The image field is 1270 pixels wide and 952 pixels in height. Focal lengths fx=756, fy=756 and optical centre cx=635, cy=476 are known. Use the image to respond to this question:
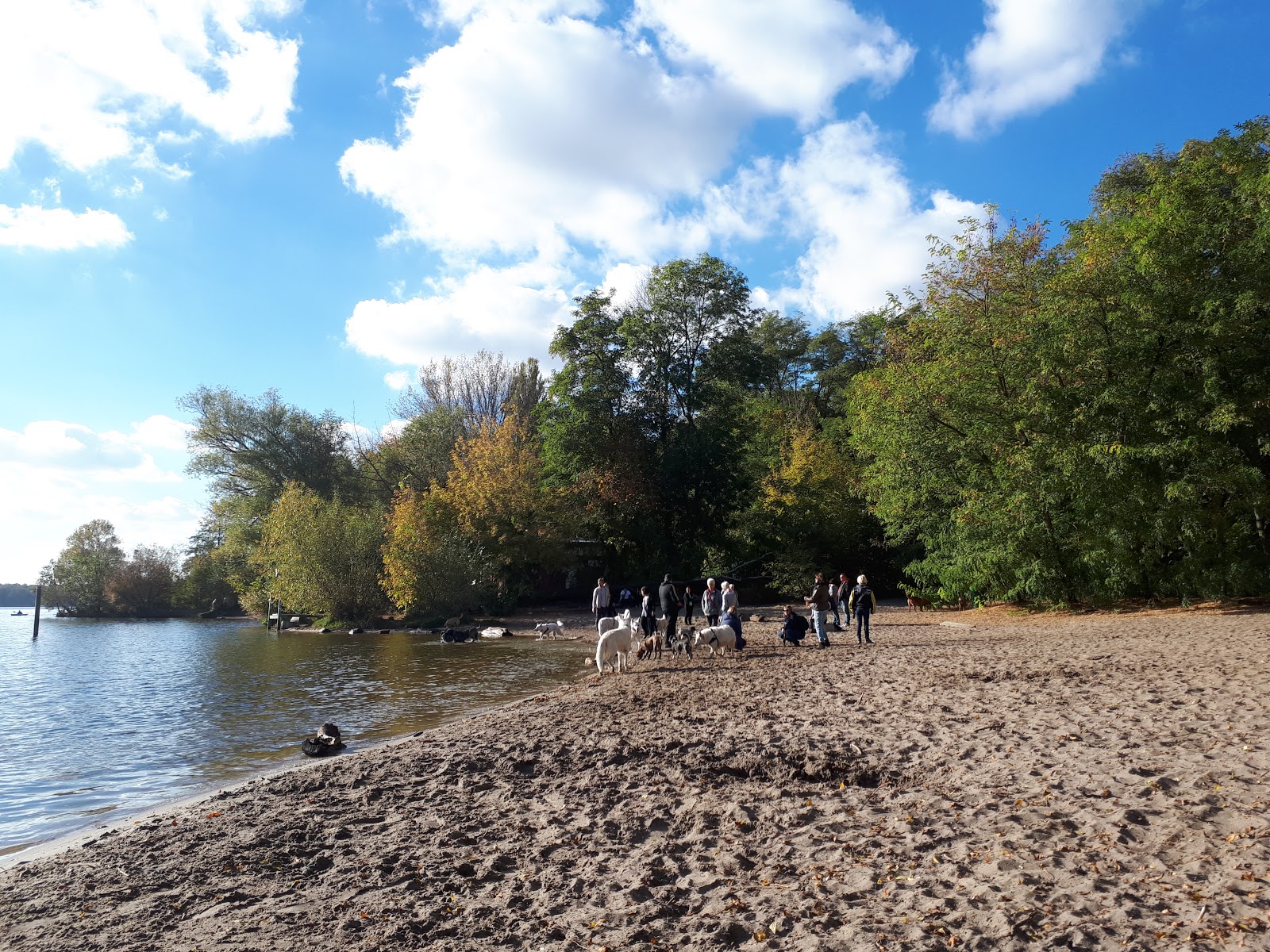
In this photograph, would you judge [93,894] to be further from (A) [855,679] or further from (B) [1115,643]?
(B) [1115,643]

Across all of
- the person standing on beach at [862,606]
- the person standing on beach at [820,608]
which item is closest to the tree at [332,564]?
the person standing on beach at [820,608]

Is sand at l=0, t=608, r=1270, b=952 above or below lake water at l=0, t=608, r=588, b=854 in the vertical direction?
above

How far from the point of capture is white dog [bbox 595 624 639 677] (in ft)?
55.5

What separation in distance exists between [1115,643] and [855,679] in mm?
6713

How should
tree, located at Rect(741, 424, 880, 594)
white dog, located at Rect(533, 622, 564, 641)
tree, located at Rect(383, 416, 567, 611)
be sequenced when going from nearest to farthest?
white dog, located at Rect(533, 622, 564, 641)
tree, located at Rect(383, 416, 567, 611)
tree, located at Rect(741, 424, 880, 594)

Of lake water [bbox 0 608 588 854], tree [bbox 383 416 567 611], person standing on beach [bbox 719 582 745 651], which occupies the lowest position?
lake water [bbox 0 608 588 854]

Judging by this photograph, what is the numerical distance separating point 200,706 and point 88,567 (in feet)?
195

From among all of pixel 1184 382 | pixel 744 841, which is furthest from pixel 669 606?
pixel 1184 382

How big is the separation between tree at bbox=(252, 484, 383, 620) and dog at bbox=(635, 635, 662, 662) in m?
27.3

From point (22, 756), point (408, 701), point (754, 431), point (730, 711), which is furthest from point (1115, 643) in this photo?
point (754, 431)

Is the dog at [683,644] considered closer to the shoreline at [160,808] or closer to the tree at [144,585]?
the shoreline at [160,808]

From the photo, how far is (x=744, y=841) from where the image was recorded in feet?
19.5

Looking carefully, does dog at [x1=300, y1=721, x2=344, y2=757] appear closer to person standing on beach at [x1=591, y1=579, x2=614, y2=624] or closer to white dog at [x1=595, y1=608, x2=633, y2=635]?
white dog at [x1=595, y1=608, x2=633, y2=635]

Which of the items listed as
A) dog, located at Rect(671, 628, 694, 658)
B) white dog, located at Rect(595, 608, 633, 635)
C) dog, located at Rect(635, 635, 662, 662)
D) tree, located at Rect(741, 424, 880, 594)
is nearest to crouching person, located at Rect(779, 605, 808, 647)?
dog, located at Rect(671, 628, 694, 658)
